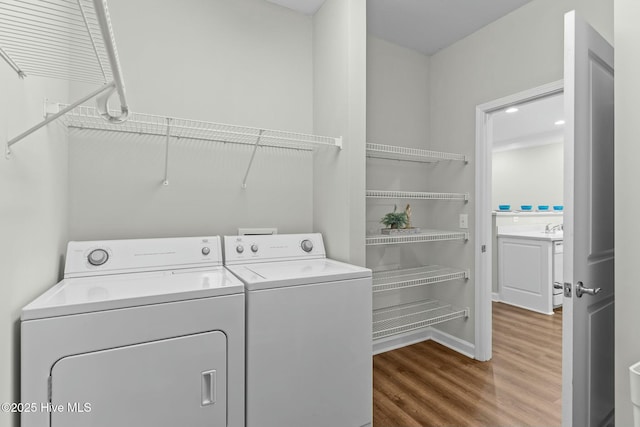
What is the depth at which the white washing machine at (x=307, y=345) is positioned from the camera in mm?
1354

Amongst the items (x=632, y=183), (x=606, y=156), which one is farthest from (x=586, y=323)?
(x=606, y=156)

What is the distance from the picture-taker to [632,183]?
120cm

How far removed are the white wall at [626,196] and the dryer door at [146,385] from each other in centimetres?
153

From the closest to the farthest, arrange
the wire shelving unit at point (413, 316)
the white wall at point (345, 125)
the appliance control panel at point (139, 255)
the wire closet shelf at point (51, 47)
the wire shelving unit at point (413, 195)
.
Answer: the wire closet shelf at point (51, 47) → the appliance control panel at point (139, 255) → the white wall at point (345, 125) → the wire shelving unit at point (413, 195) → the wire shelving unit at point (413, 316)

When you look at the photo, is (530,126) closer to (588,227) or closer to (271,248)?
(588,227)

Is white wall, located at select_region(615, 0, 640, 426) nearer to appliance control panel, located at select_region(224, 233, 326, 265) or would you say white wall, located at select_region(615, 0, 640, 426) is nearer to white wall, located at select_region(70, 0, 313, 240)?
appliance control panel, located at select_region(224, 233, 326, 265)

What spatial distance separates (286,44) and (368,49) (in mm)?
744

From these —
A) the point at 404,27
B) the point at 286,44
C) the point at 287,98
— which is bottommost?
the point at 287,98

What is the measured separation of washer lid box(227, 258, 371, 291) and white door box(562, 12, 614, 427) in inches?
34.1

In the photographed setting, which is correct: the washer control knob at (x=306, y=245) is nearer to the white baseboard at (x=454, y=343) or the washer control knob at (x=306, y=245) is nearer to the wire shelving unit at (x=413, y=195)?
the wire shelving unit at (x=413, y=195)

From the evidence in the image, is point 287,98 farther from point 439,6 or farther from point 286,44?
point 439,6

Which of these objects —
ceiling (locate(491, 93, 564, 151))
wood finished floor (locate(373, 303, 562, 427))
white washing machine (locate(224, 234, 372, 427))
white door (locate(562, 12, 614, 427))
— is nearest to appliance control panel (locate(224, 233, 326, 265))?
white washing machine (locate(224, 234, 372, 427))

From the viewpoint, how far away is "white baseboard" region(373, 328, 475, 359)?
260cm

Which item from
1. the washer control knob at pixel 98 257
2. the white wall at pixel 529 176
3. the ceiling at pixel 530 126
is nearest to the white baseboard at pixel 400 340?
the washer control knob at pixel 98 257
